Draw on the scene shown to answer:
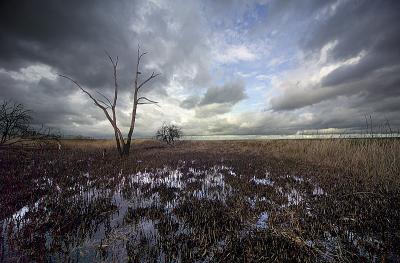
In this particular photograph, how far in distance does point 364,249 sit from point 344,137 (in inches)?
473

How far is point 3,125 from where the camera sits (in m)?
6.69

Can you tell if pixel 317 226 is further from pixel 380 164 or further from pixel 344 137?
pixel 344 137

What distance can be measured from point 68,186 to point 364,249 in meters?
8.58

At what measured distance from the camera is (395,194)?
5727 millimetres

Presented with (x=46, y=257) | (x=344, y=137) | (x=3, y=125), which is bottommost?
(x=46, y=257)

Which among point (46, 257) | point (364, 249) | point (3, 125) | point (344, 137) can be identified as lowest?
point (364, 249)

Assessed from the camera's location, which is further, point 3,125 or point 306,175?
point 306,175

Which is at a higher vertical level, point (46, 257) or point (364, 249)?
point (46, 257)

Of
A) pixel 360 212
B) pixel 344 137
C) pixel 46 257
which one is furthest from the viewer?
pixel 344 137

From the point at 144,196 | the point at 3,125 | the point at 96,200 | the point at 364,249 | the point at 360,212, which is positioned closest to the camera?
the point at 364,249

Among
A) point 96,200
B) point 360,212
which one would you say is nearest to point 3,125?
point 96,200

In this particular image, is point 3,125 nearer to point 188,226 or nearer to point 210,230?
point 188,226

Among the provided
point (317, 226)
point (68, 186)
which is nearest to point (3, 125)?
point (68, 186)

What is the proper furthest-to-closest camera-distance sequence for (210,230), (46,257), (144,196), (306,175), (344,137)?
1. (344,137)
2. (306,175)
3. (144,196)
4. (210,230)
5. (46,257)
